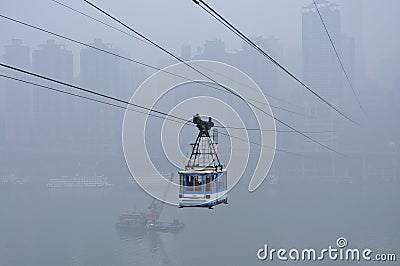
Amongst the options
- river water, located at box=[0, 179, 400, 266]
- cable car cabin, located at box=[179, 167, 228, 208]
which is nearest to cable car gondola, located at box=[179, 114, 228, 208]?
cable car cabin, located at box=[179, 167, 228, 208]

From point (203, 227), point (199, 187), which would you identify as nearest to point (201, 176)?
point (199, 187)

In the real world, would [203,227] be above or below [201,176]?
below

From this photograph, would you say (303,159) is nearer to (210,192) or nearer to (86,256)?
(86,256)

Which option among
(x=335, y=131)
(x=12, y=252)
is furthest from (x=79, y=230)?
(x=335, y=131)

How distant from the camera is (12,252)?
20.2 m

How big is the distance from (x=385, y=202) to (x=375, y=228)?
7.66 metres

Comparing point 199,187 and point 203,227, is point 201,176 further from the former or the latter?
point 203,227

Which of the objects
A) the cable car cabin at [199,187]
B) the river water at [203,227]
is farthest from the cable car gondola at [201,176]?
the river water at [203,227]

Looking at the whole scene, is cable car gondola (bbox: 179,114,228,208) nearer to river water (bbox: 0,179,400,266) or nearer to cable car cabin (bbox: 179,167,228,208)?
cable car cabin (bbox: 179,167,228,208)

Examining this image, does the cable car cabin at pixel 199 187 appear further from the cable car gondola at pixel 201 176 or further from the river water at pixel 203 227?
the river water at pixel 203 227

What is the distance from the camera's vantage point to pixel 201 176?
4.08m

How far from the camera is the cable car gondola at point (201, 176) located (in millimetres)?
4051

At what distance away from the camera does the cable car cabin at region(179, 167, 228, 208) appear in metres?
4.08

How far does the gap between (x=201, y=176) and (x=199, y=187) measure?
87mm
